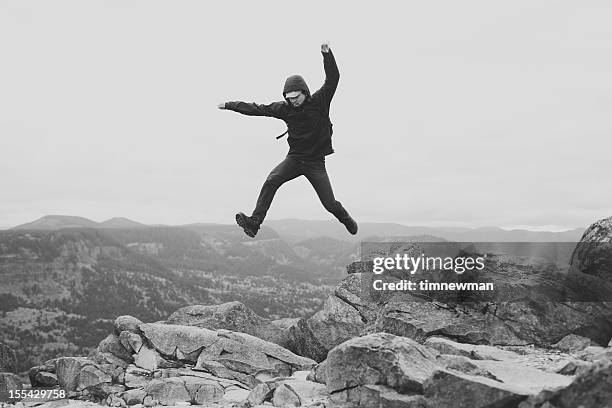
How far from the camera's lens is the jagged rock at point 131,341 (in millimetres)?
20938

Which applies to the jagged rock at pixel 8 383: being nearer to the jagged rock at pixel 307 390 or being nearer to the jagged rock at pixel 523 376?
the jagged rock at pixel 307 390

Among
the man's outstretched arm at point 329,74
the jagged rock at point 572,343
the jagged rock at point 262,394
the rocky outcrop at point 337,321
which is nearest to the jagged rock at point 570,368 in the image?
the jagged rock at point 572,343

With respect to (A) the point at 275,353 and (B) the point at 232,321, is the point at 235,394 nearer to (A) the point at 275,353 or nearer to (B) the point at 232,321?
(A) the point at 275,353

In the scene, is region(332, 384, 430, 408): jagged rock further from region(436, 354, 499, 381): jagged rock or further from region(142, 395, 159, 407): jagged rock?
region(142, 395, 159, 407): jagged rock

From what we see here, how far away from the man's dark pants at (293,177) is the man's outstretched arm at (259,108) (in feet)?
3.89

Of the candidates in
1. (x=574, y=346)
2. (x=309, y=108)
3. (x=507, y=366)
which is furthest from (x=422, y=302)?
(x=309, y=108)

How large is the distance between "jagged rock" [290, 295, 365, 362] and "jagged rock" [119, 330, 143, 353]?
24.6ft

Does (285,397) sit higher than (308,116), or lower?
lower

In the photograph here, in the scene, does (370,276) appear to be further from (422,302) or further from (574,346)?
(574,346)

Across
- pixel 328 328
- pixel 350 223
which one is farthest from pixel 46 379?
pixel 350 223

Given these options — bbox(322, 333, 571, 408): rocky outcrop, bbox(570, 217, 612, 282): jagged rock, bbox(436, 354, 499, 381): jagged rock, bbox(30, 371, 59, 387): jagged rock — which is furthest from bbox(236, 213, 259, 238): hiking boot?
bbox(30, 371, 59, 387): jagged rock

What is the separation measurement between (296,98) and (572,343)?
10137mm

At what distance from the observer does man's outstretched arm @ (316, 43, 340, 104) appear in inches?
397

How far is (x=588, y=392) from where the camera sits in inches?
286
